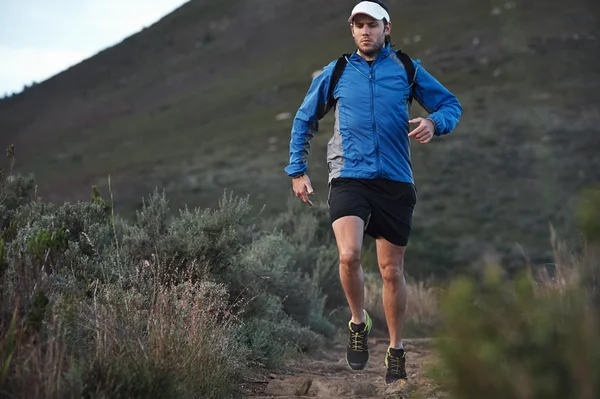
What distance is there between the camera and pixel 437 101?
19.0 feet

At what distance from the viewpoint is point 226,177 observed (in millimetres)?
39406

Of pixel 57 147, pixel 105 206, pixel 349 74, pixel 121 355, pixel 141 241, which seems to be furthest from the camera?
pixel 57 147

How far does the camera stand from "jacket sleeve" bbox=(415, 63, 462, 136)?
567cm

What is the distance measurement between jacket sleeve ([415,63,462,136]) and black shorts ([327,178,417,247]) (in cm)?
48

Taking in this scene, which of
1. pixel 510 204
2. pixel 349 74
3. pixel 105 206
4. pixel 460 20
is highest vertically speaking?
pixel 460 20

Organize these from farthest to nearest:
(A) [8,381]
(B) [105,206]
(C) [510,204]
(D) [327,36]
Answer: (D) [327,36] < (C) [510,204] < (B) [105,206] < (A) [8,381]

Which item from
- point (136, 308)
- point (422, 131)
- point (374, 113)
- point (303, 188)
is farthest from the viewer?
point (303, 188)

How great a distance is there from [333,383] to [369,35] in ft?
7.51

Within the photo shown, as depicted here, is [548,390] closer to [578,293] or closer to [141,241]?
[578,293]

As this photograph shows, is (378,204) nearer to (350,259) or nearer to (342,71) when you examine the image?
(350,259)

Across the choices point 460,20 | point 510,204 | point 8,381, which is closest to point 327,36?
point 460,20

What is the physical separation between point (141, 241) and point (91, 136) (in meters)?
49.7

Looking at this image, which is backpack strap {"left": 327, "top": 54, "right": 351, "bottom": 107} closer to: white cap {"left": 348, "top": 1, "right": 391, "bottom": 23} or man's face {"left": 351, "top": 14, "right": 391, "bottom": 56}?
man's face {"left": 351, "top": 14, "right": 391, "bottom": 56}

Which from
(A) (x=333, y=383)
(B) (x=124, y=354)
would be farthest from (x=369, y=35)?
(B) (x=124, y=354)
